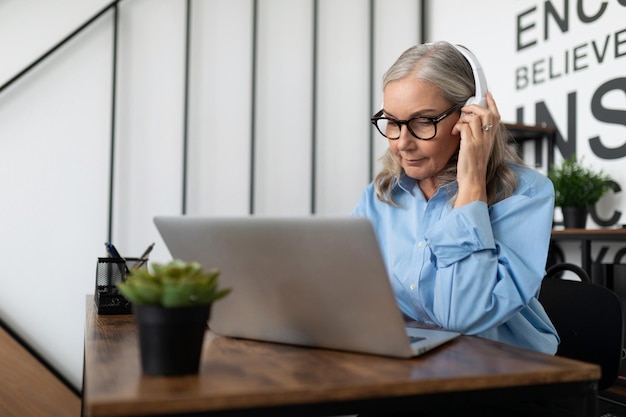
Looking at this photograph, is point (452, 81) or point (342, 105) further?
point (342, 105)

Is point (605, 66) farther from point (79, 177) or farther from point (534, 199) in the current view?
point (79, 177)

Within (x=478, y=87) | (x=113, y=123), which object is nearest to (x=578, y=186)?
(x=478, y=87)

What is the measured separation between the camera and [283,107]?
2.84 m

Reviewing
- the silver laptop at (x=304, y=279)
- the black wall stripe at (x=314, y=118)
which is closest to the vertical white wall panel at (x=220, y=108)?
the black wall stripe at (x=314, y=118)

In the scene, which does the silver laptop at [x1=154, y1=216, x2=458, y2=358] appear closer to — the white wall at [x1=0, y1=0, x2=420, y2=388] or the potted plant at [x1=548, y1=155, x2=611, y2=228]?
the potted plant at [x1=548, y1=155, x2=611, y2=228]

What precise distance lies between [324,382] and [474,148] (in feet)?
2.23

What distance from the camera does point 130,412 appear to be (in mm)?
574

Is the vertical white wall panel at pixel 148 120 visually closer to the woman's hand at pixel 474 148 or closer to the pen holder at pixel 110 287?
the pen holder at pixel 110 287

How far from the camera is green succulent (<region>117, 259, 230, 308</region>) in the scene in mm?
659

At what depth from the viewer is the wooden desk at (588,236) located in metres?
1.96

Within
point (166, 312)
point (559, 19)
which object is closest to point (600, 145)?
point (559, 19)

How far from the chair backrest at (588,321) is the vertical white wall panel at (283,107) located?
1520mm

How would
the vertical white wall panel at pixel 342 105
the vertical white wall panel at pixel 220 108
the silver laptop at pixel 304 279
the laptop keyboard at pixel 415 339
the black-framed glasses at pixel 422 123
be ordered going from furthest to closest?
the vertical white wall panel at pixel 342 105, the vertical white wall panel at pixel 220 108, the black-framed glasses at pixel 422 123, the laptop keyboard at pixel 415 339, the silver laptop at pixel 304 279

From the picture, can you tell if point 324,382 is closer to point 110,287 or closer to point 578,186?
point 110,287
